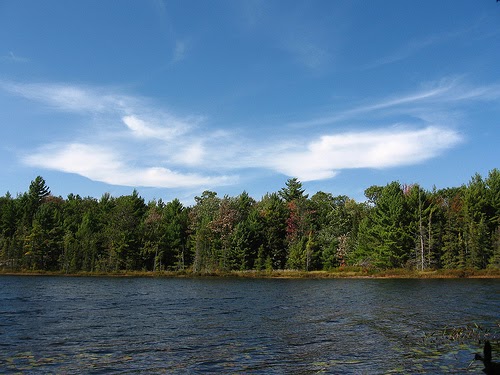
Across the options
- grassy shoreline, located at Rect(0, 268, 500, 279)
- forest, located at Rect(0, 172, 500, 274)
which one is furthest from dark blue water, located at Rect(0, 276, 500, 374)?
forest, located at Rect(0, 172, 500, 274)

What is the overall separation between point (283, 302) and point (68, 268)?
91.3 meters

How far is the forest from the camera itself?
101 metres

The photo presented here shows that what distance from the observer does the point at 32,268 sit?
120m

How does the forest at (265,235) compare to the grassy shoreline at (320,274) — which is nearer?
the grassy shoreline at (320,274)

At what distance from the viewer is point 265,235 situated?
120125 mm

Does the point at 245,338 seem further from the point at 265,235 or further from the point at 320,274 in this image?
the point at 265,235

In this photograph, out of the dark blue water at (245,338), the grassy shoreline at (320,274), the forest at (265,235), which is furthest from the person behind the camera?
the forest at (265,235)

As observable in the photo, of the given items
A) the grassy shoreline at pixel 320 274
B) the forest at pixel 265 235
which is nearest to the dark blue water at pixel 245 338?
the grassy shoreline at pixel 320 274

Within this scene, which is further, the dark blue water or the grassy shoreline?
the grassy shoreline

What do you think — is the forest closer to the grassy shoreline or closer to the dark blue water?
the grassy shoreline

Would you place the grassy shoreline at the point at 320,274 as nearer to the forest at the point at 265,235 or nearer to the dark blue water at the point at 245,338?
the forest at the point at 265,235

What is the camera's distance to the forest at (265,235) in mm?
100750

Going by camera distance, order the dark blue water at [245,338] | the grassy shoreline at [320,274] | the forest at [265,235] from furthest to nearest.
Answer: the forest at [265,235]
the grassy shoreline at [320,274]
the dark blue water at [245,338]

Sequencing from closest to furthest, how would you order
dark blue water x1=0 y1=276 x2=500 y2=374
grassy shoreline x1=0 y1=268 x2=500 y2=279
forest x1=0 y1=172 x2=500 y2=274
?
dark blue water x1=0 y1=276 x2=500 y2=374, grassy shoreline x1=0 y1=268 x2=500 y2=279, forest x1=0 y1=172 x2=500 y2=274
